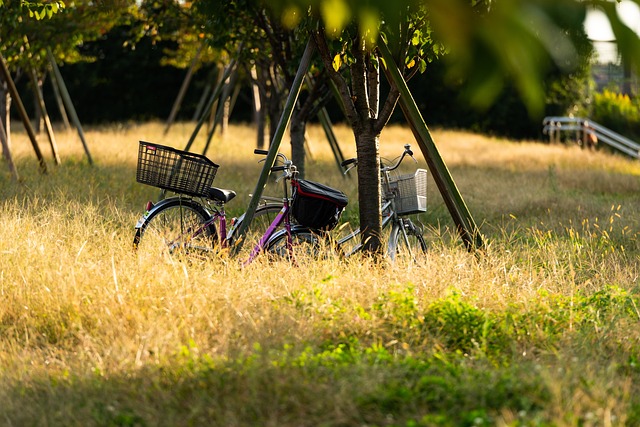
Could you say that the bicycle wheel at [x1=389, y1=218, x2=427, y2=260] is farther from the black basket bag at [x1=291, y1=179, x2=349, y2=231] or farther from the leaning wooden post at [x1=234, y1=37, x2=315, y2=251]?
the leaning wooden post at [x1=234, y1=37, x2=315, y2=251]

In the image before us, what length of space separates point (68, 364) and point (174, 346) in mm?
580

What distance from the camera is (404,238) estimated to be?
679 centimetres

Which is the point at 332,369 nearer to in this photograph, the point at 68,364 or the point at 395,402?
the point at 395,402

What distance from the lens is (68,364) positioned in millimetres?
4379

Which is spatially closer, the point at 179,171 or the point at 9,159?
the point at 179,171

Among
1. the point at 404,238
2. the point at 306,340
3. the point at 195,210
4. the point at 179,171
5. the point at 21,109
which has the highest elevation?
the point at 21,109

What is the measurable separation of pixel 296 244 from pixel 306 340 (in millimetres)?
2094

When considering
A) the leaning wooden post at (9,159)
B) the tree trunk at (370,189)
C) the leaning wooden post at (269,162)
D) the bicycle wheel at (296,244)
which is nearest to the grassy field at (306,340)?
the bicycle wheel at (296,244)

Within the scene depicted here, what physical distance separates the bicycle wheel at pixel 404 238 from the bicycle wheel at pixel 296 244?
572mm

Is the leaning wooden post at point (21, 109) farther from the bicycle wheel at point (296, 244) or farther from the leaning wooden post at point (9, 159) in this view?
the bicycle wheel at point (296, 244)

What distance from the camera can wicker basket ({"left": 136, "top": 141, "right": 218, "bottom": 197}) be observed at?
260 inches

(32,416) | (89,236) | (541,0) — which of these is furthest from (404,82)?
(541,0)

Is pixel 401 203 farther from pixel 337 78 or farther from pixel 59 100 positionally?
pixel 59 100

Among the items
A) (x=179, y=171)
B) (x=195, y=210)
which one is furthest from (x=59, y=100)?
(x=179, y=171)
